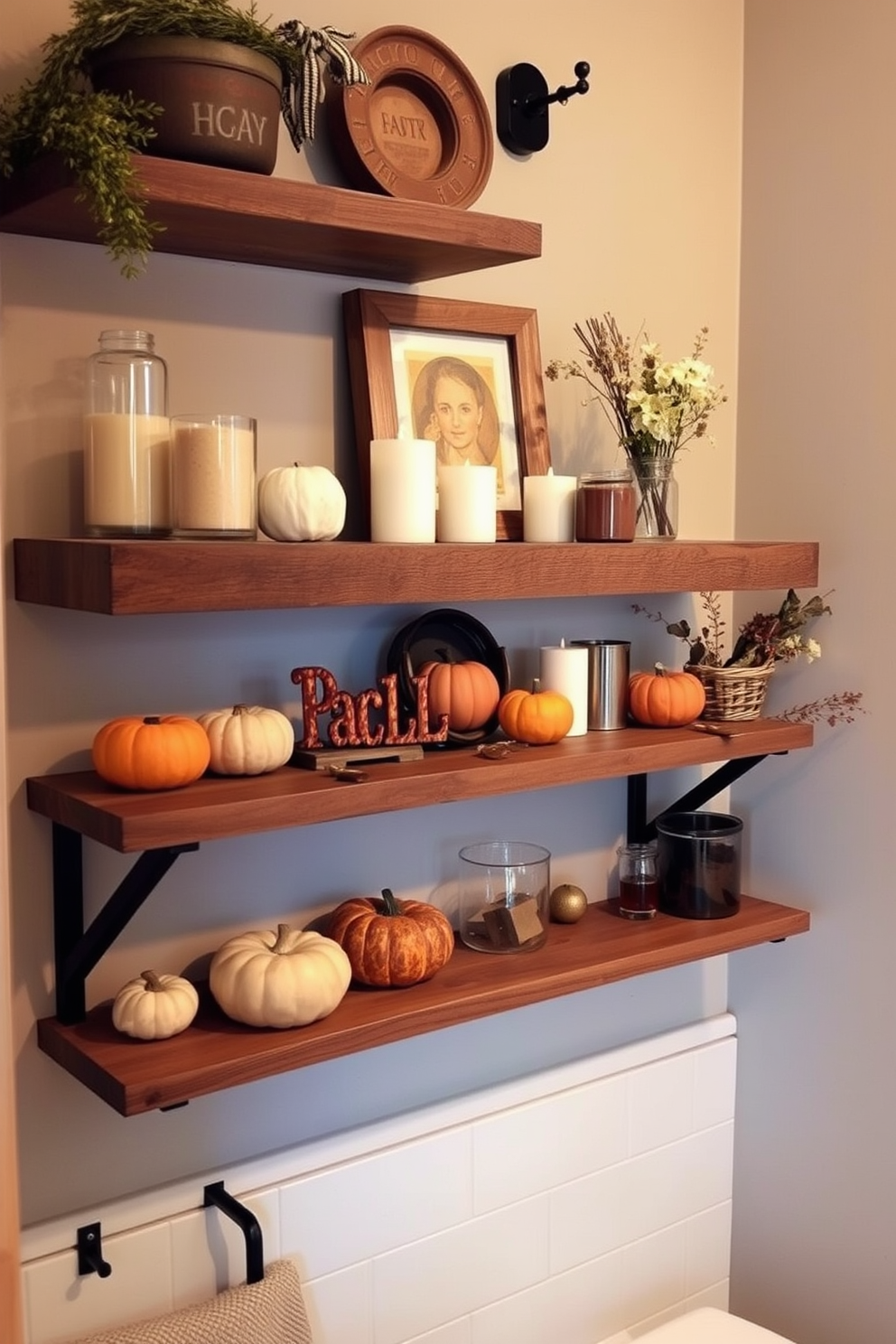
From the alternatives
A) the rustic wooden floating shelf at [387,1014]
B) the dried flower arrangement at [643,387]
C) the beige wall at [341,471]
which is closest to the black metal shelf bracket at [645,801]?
the beige wall at [341,471]

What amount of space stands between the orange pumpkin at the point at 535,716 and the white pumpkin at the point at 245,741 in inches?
12.5

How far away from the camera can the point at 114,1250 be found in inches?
56.9

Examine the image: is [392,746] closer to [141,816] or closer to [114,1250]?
[141,816]

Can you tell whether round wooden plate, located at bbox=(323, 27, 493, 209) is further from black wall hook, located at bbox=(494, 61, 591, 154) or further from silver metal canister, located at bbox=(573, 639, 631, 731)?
silver metal canister, located at bbox=(573, 639, 631, 731)

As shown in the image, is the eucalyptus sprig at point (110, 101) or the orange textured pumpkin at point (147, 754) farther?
the orange textured pumpkin at point (147, 754)

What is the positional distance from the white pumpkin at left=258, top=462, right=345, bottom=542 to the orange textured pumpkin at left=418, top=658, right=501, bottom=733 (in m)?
0.27

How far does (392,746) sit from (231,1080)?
402 mm

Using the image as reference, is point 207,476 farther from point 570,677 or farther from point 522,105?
point 522,105

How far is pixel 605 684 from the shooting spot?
171cm

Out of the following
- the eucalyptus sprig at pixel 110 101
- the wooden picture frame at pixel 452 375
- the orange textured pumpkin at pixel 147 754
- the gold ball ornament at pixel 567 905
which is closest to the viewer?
the eucalyptus sprig at pixel 110 101

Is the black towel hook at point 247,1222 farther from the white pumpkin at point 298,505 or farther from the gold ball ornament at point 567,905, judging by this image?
the white pumpkin at point 298,505

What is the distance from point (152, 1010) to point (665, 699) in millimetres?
777

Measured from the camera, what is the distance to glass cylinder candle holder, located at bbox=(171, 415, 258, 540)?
1271 millimetres

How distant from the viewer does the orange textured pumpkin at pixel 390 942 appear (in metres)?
1.48
